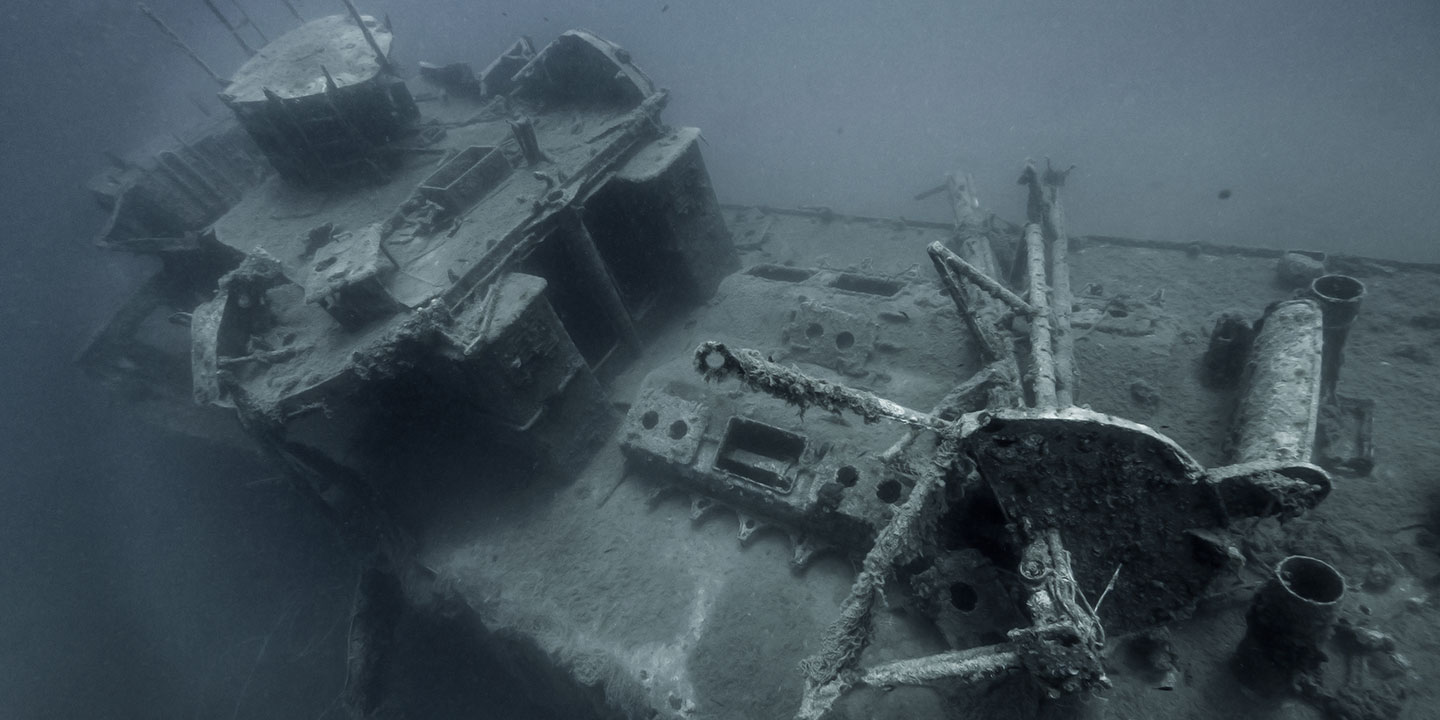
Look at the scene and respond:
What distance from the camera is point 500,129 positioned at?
7.96 metres

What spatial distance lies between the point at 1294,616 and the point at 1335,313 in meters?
3.06

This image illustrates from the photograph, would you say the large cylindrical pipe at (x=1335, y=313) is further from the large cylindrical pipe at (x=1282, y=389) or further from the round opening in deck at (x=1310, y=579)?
the round opening in deck at (x=1310, y=579)

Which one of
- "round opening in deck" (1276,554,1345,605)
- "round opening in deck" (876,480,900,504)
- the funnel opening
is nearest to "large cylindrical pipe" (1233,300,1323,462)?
"round opening in deck" (1276,554,1345,605)

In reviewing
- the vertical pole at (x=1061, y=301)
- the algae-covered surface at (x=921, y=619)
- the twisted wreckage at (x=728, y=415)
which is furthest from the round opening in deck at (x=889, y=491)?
the vertical pole at (x=1061, y=301)

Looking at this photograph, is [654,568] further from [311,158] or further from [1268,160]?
[1268,160]

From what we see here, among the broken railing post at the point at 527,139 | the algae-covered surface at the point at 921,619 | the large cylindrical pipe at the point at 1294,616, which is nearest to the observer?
the large cylindrical pipe at the point at 1294,616

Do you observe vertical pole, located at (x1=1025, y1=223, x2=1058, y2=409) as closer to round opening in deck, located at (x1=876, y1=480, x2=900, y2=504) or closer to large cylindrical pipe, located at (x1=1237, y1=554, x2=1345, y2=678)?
round opening in deck, located at (x1=876, y1=480, x2=900, y2=504)

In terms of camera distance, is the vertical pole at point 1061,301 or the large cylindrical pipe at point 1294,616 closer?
the large cylindrical pipe at point 1294,616

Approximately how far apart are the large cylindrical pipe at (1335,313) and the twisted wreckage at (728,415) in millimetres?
20

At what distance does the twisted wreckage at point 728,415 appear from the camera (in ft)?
8.58

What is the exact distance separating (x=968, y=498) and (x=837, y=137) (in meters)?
32.7

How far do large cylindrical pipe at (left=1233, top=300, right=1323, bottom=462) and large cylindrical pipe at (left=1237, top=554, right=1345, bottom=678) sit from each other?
1.96 feet

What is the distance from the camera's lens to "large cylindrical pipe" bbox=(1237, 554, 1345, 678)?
2611 mm

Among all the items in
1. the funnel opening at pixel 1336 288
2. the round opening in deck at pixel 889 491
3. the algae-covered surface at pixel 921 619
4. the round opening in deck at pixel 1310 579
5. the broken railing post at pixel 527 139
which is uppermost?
the broken railing post at pixel 527 139
